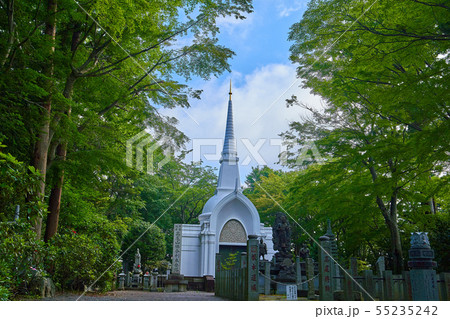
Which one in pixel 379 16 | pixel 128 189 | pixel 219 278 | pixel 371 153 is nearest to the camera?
pixel 379 16

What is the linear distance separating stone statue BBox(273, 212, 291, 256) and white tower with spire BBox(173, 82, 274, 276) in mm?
5954

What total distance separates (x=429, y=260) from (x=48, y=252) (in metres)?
7.31

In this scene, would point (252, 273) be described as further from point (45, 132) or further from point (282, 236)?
point (282, 236)

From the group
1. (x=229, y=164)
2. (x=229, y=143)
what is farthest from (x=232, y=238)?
(x=229, y=143)

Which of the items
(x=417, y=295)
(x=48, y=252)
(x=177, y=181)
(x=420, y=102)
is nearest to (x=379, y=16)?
(x=420, y=102)

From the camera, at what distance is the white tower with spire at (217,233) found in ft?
72.2

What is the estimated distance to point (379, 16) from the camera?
9.16 m

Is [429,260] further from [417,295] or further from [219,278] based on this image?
[219,278]

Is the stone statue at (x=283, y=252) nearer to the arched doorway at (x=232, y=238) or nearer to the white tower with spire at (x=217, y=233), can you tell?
the white tower with spire at (x=217, y=233)

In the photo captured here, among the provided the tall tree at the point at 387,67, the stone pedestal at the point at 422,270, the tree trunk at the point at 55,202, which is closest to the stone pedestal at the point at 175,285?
the tree trunk at the point at 55,202

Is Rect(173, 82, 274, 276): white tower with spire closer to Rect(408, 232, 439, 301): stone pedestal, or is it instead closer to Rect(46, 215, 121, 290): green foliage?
Rect(46, 215, 121, 290): green foliage

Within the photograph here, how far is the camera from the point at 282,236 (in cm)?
1622

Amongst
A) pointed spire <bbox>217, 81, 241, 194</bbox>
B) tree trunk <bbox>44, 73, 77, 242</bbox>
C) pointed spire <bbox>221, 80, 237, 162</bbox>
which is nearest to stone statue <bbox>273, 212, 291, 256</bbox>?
pointed spire <bbox>217, 81, 241, 194</bbox>

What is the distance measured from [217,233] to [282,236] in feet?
22.9
